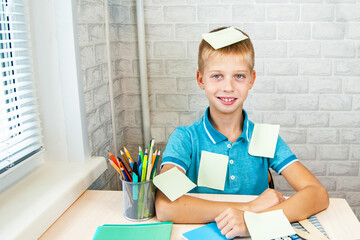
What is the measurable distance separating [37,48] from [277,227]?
1055 mm

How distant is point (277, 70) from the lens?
2.24 m

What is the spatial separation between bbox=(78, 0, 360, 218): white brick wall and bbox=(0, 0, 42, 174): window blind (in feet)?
2.35

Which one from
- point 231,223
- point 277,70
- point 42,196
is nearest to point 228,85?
point 231,223

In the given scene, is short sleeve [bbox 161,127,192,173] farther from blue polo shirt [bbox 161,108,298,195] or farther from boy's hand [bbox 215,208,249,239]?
boy's hand [bbox 215,208,249,239]

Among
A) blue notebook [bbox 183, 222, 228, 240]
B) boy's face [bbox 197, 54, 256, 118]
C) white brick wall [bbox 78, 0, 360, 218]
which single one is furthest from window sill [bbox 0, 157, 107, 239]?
white brick wall [bbox 78, 0, 360, 218]

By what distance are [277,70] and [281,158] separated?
0.89 meters

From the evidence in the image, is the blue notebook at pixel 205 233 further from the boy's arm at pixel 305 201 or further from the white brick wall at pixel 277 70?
the white brick wall at pixel 277 70

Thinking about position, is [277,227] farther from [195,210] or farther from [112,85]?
[112,85]

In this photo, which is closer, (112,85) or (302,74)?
(112,85)

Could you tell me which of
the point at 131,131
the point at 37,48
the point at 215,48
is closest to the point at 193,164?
the point at 215,48

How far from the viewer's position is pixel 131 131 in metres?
2.40

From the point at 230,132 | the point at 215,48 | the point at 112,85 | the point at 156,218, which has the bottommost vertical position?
the point at 156,218

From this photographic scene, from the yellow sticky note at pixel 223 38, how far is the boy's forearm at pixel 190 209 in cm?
54

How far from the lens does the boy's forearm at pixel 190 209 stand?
1191mm
